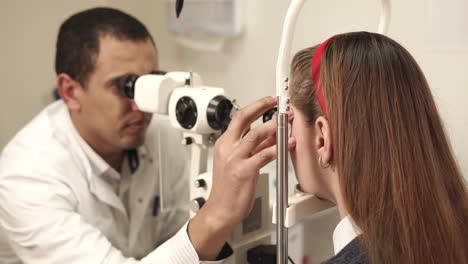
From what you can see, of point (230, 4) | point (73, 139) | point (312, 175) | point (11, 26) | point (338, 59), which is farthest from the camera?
point (11, 26)

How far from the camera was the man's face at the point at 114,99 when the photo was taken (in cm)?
148

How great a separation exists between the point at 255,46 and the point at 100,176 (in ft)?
2.22

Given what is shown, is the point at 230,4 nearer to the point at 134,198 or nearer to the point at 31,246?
the point at 134,198

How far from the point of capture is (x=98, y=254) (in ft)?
4.06

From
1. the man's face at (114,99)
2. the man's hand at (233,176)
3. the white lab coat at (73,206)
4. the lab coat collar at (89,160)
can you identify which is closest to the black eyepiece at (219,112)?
the man's hand at (233,176)

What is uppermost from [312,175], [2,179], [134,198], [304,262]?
[312,175]

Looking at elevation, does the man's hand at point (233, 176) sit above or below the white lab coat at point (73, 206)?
above

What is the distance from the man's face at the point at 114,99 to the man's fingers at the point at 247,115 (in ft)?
1.74

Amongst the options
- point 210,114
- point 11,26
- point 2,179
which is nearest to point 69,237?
point 2,179

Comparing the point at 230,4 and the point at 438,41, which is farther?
the point at 230,4

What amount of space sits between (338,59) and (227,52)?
98 cm

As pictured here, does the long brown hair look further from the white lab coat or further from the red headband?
the white lab coat

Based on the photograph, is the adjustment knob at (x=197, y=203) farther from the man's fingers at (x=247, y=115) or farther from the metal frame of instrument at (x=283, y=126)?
the metal frame of instrument at (x=283, y=126)

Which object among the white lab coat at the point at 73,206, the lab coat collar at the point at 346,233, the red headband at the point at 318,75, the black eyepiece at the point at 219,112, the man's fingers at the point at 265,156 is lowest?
the white lab coat at the point at 73,206
